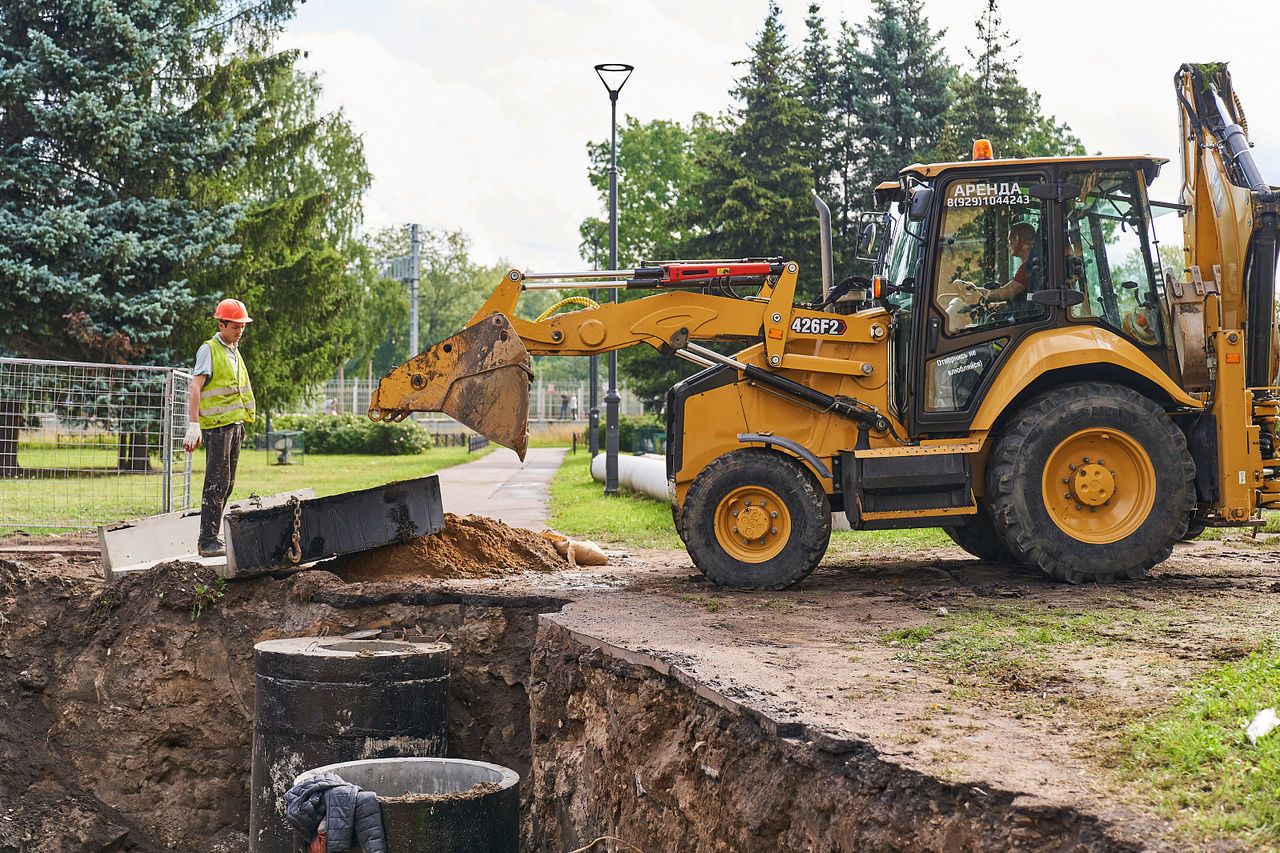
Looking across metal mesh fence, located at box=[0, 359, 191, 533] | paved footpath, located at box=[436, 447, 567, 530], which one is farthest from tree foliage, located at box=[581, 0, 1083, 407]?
metal mesh fence, located at box=[0, 359, 191, 533]

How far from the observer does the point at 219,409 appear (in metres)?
8.42

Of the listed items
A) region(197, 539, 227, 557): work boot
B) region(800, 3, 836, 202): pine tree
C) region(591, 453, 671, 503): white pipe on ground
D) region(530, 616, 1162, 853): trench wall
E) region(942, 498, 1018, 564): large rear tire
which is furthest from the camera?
region(800, 3, 836, 202): pine tree

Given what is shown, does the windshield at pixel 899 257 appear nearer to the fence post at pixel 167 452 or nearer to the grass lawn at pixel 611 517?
the grass lawn at pixel 611 517

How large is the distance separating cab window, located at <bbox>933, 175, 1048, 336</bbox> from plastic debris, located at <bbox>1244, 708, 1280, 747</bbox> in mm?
4597

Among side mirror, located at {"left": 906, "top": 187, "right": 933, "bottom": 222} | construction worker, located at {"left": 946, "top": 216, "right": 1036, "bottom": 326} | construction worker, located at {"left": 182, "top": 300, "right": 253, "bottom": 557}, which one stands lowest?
construction worker, located at {"left": 182, "top": 300, "right": 253, "bottom": 557}

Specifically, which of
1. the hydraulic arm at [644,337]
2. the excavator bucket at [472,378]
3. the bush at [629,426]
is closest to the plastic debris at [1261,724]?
the hydraulic arm at [644,337]

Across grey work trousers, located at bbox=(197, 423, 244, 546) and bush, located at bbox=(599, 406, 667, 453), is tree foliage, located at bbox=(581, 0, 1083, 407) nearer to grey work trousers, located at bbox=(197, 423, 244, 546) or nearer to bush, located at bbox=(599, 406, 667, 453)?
bush, located at bbox=(599, 406, 667, 453)

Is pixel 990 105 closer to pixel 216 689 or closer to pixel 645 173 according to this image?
pixel 645 173

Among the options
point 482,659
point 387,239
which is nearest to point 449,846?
point 482,659

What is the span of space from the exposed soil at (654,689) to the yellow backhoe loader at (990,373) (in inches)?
21.7

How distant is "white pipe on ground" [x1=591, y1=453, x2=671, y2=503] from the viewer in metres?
17.4

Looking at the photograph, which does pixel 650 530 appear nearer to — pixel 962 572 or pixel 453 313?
pixel 962 572

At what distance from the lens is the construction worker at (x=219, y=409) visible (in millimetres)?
8383

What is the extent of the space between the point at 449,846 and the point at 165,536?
4.99m
